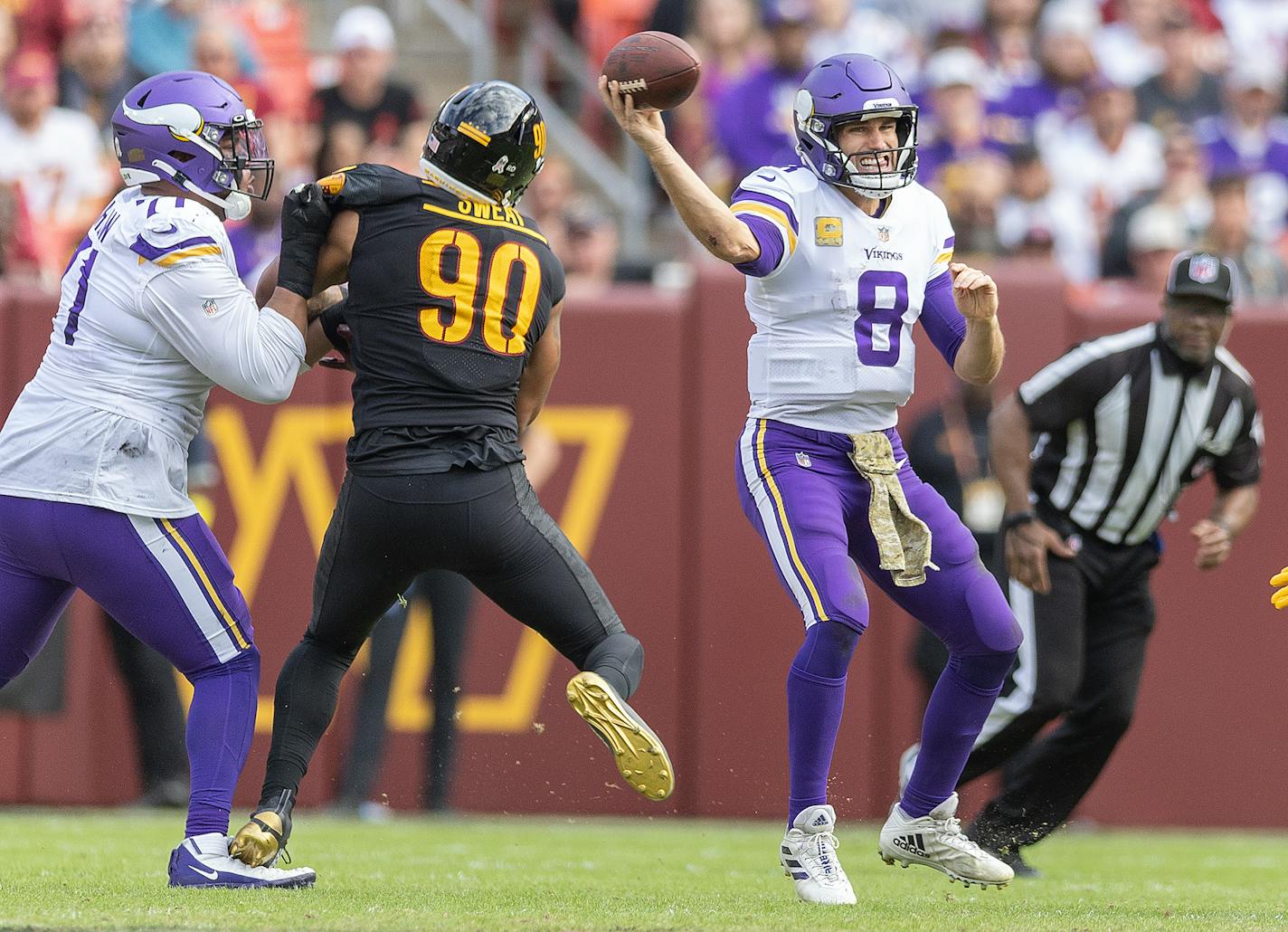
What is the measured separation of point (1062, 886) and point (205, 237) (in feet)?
10.9

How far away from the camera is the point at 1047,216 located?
10617 mm

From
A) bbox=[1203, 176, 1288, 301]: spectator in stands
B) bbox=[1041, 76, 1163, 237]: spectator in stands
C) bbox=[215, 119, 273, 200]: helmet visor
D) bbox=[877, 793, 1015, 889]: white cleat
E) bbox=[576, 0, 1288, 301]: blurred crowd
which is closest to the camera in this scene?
bbox=[215, 119, 273, 200]: helmet visor

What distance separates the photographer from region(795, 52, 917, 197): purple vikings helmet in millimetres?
5504

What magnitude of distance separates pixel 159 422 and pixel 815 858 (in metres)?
2.10

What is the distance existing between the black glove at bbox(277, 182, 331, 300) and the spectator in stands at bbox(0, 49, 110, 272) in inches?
191

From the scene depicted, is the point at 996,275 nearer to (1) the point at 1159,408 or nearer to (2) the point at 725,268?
(2) the point at 725,268

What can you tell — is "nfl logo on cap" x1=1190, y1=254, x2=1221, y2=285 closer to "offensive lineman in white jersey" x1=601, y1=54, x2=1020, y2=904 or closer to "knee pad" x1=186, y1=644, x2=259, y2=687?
"offensive lineman in white jersey" x1=601, y1=54, x2=1020, y2=904

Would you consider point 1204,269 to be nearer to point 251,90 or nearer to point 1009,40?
point 251,90

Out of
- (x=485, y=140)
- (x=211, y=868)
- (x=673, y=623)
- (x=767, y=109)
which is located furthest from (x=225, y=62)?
(x=211, y=868)

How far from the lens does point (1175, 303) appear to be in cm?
656

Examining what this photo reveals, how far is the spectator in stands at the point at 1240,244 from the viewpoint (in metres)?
9.70

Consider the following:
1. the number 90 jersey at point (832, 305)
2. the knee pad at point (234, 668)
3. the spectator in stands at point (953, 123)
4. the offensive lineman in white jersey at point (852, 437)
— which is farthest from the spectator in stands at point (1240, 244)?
the knee pad at point (234, 668)

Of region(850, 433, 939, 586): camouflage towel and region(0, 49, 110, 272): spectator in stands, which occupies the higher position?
region(0, 49, 110, 272): spectator in stands

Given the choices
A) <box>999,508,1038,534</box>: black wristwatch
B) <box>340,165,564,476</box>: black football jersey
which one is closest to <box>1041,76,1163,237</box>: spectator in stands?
<box>999,508,1038,534</box>: black wristwatch
